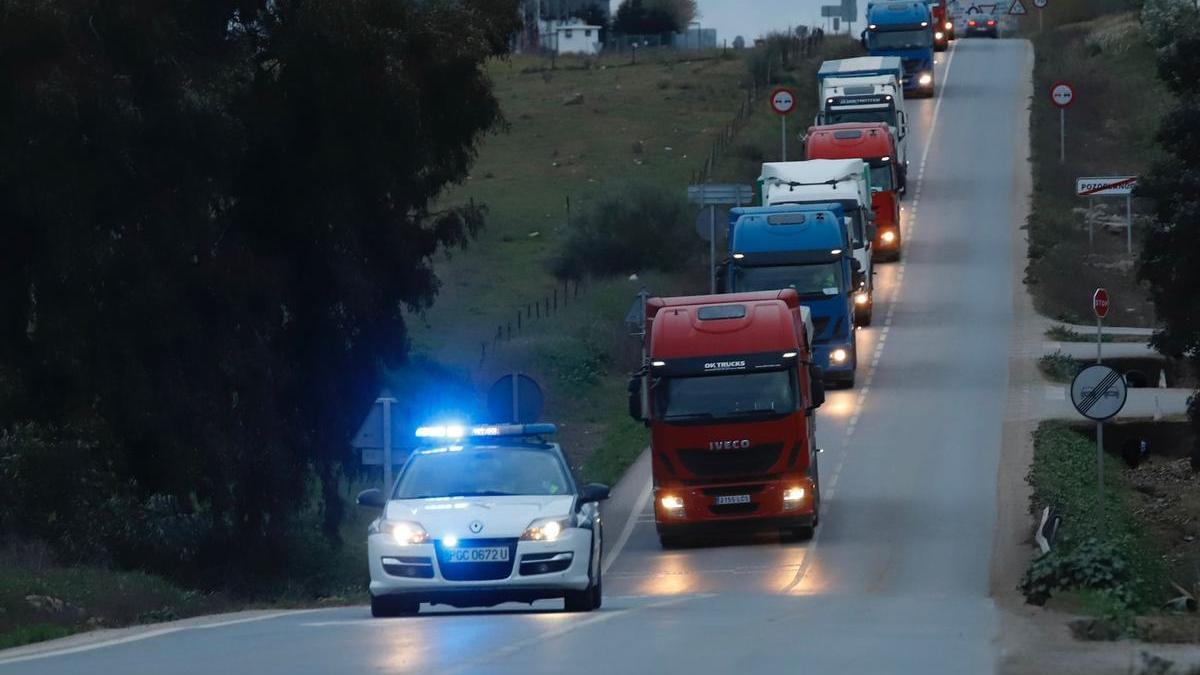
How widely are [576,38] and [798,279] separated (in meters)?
103

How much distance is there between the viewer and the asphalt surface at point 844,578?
13211 mm

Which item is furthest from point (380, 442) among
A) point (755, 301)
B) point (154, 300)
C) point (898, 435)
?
point (898, 435)

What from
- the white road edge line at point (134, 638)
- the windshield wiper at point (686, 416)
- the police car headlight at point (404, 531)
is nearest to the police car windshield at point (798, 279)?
the windshield wiper at point (686, 416)

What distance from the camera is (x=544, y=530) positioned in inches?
681

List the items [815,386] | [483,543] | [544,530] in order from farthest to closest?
[815,386] → [544,530] → [483,543]

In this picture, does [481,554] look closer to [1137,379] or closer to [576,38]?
[1137,379]

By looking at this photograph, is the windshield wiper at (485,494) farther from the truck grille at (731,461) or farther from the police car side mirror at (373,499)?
the truck grille at (731,461)

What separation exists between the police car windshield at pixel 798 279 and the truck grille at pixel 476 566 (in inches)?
829

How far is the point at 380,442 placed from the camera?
24391 millimetres

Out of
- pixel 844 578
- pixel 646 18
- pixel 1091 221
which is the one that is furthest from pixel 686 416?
pixel 646 18

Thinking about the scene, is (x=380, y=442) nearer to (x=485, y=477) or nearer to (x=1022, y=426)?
(x=485, y=477)

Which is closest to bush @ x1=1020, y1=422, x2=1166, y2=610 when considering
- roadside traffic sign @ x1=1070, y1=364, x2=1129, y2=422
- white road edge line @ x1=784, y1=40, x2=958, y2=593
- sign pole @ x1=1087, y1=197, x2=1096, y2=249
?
roadside traffic sign @ x1=1070, y1=364, x2=1129, y2=422

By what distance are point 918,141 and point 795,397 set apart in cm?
5037

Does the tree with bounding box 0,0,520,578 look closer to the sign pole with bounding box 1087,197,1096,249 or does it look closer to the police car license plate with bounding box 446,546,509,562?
the police car license plate with bounding box 446,546,509,562
